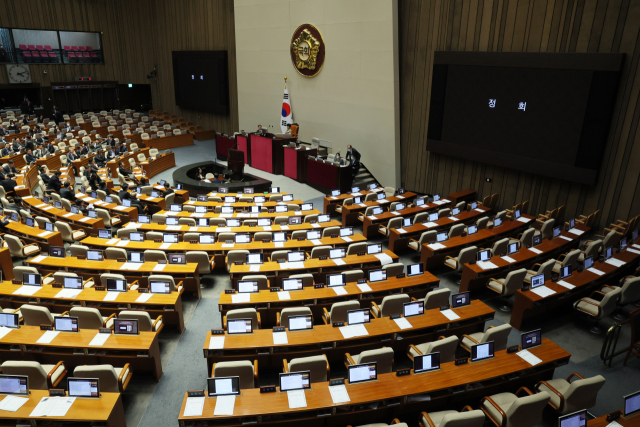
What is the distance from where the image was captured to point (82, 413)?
454cm

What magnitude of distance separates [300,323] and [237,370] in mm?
1198

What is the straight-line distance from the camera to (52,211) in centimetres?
1133

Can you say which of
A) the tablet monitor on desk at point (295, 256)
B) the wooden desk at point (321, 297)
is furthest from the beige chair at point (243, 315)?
the tablet monitor on desk at point (295, 256)

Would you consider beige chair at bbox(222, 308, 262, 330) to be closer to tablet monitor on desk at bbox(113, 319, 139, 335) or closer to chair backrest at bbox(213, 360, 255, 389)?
chair backrest at bbox(213, 360, 255, 389)

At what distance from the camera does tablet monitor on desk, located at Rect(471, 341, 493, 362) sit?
5438 millimetres

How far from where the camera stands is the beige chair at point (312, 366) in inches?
203

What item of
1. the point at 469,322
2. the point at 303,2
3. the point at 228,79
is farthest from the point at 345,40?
the point at 469,322

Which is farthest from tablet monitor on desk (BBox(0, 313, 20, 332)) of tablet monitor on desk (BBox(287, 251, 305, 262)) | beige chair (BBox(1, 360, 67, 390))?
tablet monitor on desk (BBox(287, 251, 305, 262))

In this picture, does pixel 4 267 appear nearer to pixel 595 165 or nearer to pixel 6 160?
pixel 6 160

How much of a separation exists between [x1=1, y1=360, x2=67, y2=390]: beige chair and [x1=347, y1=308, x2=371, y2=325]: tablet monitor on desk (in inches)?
155

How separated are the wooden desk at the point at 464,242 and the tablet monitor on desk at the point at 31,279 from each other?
24.3 ft

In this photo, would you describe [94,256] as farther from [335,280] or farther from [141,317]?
[335,280]

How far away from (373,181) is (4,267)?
12.0 m

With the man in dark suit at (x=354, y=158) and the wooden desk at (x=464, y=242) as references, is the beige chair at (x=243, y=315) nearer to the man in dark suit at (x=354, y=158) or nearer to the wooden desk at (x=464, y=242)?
the wooden desk at (x=464, y=242)
